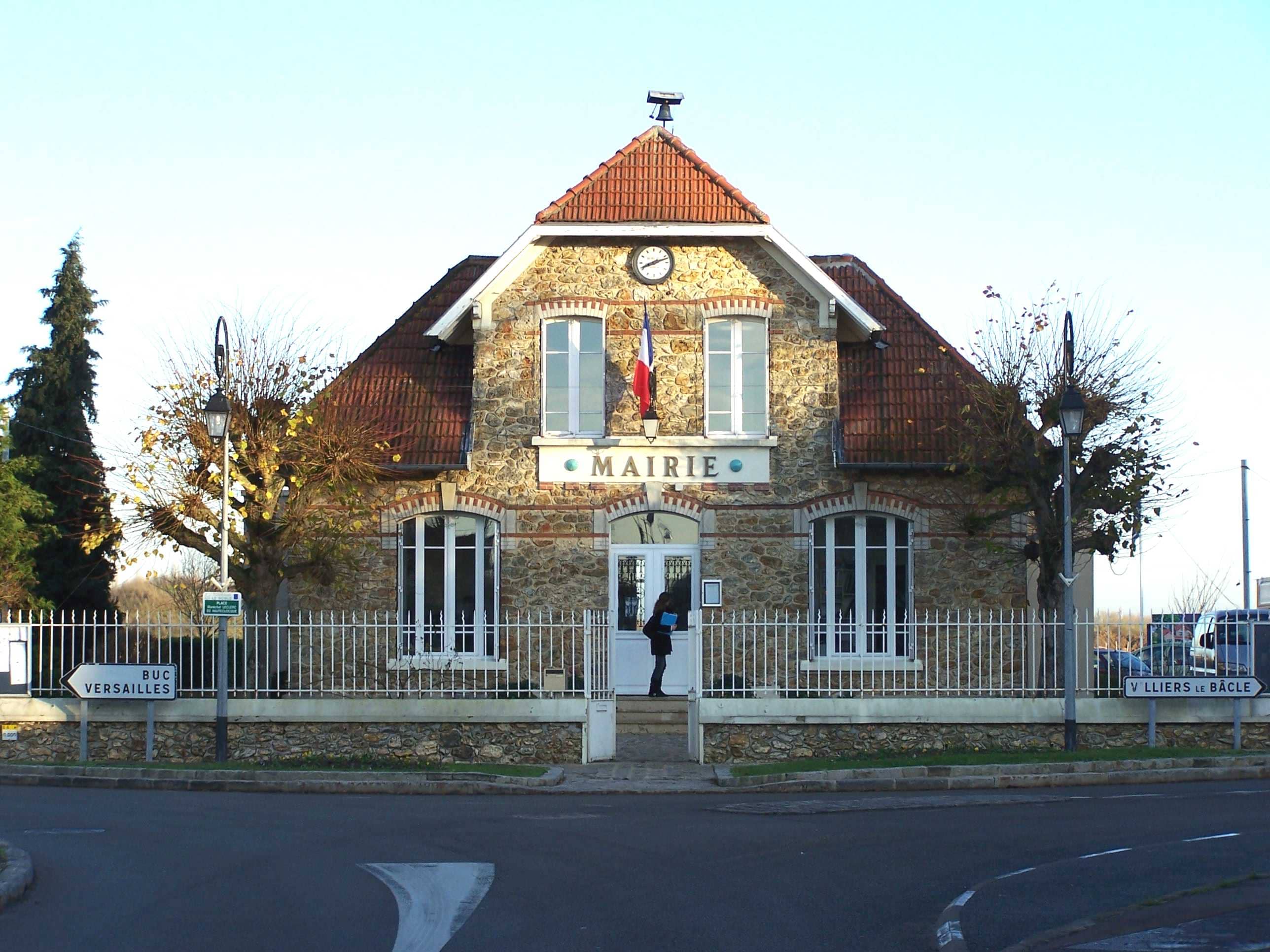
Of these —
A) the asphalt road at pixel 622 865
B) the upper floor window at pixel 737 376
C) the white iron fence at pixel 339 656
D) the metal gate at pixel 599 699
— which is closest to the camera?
the asphalt road at pixel 622 865

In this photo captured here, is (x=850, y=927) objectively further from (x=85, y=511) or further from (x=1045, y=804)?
(x=85, y=511)

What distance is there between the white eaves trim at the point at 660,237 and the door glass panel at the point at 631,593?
446 cm

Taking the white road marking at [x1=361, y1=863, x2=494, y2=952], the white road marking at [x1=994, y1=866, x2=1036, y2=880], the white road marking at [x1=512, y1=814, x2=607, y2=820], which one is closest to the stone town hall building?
the white road marking at [x1=512, y1=814, x2=607, y2=820]

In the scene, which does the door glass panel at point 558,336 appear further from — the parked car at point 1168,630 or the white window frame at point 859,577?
the parked car at point 1168,630

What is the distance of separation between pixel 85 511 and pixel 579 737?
8497 millimetres

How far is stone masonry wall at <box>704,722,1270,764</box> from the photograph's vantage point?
19.6m

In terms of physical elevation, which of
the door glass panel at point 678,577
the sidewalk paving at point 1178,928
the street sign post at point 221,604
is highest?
the door glass panel at point 678,577

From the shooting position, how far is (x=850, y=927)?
28.0 ft

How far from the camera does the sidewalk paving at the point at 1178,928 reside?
24.9 ft

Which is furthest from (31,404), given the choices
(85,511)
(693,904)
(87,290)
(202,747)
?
(693,904)

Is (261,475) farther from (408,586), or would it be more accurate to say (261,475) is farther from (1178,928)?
(1178,928)

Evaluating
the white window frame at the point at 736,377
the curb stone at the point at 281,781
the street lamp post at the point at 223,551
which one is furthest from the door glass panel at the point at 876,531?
the street lamp post at the point at 223,551

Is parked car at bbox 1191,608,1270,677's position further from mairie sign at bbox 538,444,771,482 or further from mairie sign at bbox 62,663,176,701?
mairie sign at bbox 62,663,176,701

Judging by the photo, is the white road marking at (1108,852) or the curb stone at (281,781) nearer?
the white road marking at (1108,852)
